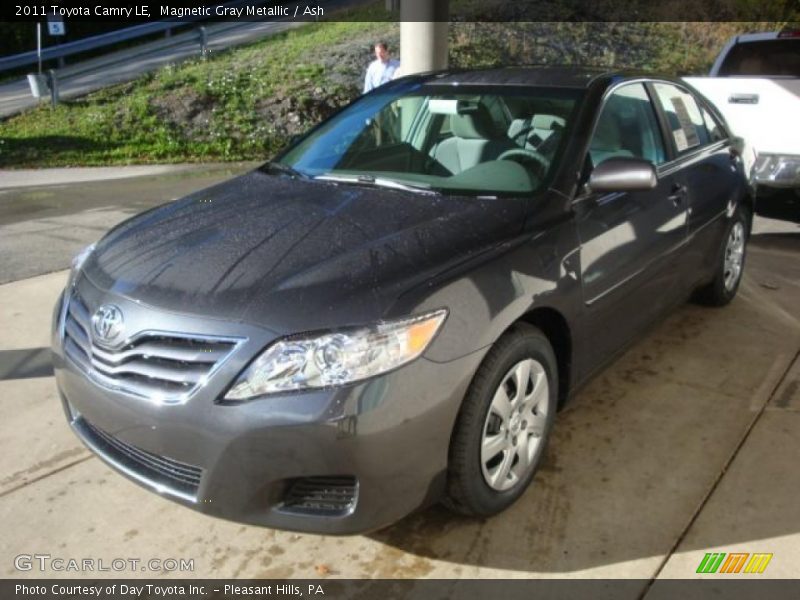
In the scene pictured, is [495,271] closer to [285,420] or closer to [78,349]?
[285,420]

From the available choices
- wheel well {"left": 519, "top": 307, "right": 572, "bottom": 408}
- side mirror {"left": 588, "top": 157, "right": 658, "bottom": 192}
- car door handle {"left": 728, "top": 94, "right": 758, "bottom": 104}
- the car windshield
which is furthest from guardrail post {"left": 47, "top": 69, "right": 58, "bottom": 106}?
wheel well {"left": 519, "top": 307, "right": 572, "bottom": 408}

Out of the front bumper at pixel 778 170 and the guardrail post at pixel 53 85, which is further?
the guardrail post at pixel 53 85

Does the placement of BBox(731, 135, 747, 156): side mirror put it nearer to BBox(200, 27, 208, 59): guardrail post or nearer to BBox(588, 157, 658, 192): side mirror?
BBox(588, 157, 658, 192): side mirror

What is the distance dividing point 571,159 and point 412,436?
4.80 feet

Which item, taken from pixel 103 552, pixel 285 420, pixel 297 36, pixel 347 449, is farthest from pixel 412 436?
pixel 297 36

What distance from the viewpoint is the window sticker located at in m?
3.98

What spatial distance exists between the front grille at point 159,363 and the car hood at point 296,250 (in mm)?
101

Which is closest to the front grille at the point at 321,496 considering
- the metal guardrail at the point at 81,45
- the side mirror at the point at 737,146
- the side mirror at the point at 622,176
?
the side mirror at the point at 622,176

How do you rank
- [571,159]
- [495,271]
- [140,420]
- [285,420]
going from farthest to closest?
[571,159], [495,271], [140,420], [285,420]

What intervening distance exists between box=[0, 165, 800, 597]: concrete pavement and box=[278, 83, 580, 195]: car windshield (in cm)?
119

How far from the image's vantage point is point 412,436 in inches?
87.7

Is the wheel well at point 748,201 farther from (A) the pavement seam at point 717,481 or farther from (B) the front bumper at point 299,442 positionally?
(B) the front bumper at point 299,442

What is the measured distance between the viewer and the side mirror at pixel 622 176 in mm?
2957

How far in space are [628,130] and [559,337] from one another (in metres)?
1.26
